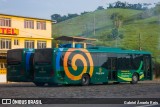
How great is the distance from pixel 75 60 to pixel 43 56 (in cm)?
221

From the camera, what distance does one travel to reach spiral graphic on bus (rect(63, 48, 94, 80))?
95.2 feet

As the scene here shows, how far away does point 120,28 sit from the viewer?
244 ft

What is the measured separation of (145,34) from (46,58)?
58674mm

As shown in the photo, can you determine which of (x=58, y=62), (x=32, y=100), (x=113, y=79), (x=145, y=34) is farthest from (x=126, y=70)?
(x=145, y=34)

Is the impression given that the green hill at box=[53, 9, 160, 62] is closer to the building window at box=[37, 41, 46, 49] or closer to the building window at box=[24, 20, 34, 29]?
the building window at box=[37, 41, 46, 49]

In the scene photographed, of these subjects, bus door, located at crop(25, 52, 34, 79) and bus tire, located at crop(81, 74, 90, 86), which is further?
bus door, located at crop(25, 52, 34, 79)

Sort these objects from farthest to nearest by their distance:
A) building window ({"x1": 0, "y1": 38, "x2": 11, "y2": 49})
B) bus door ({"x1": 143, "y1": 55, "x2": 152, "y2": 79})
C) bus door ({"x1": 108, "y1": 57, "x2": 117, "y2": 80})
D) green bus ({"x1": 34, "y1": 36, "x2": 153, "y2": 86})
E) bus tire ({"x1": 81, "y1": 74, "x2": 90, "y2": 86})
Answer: building window ({"x1": 0, "y1": 38, "x2": 11, "y2": 49})
bus door ({"x1": 143, "y1": 55, "x2": 152, "y2": 79})
bus door ({"x1": 108, "y1": 57, "x2": 117, "y2": 80})
bus tire ({"x1": 81, "y1": 74, "x2": 90, "y2": 86})
green bus ({"x1": 34, "y1": 36, "x2": 153, "y2": 86})

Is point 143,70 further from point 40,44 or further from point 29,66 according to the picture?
point 40,44

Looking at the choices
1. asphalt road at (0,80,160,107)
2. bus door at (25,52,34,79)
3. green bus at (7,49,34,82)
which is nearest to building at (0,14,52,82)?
Answer: green bus at (7,49,34,82)

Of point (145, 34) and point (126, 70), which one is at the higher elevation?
point (145, 34)

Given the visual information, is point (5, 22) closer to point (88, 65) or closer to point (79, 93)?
point (88, 65)

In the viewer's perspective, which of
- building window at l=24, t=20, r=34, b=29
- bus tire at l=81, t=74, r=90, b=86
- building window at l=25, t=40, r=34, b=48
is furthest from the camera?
building window at l=25, t=40, r=34, b=48

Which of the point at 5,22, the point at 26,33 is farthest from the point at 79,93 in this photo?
the point at 26,33

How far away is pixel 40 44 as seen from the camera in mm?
62281
